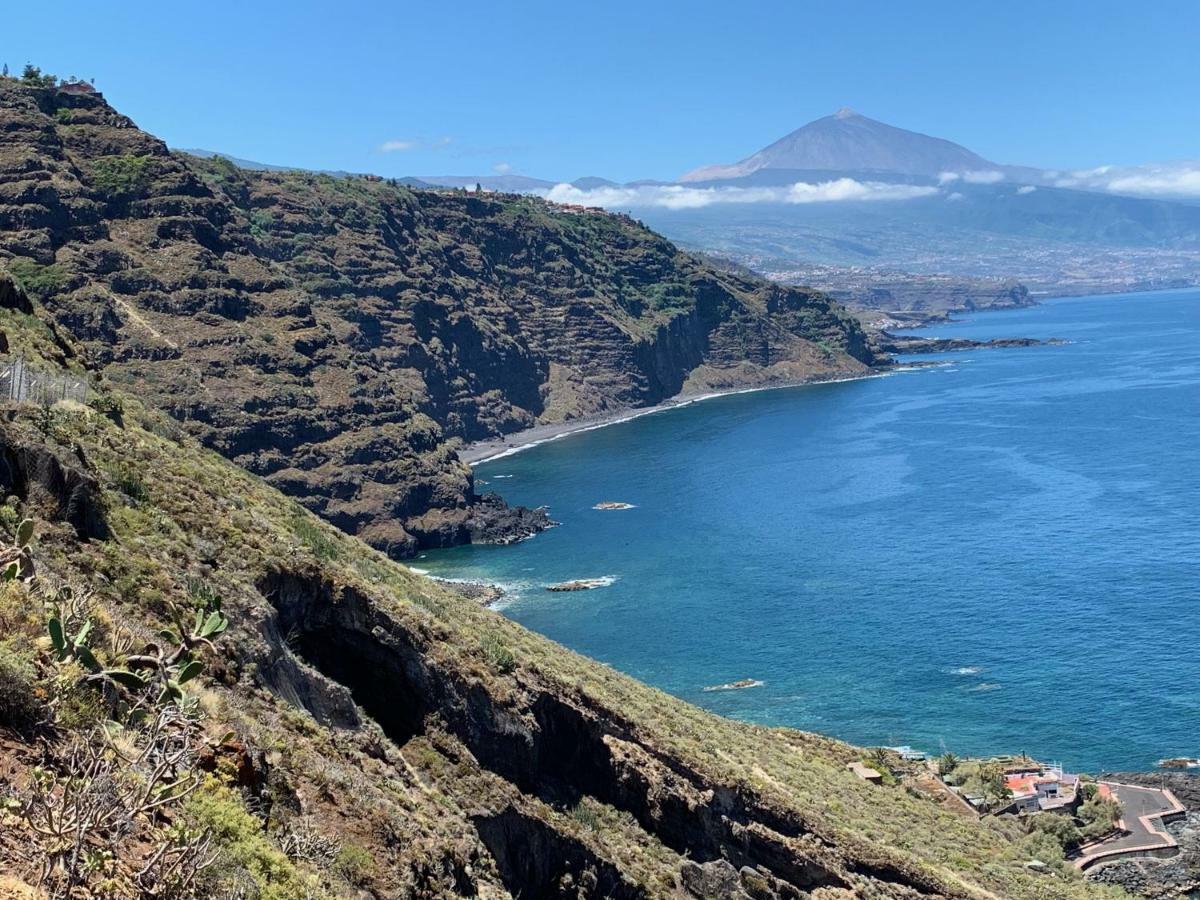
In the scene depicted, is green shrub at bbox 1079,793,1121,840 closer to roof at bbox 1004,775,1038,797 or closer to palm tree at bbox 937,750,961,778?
roof at bbox 1004,775,1038,797

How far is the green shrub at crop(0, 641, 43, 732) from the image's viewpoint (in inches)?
367

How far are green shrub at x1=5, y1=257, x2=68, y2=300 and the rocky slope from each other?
2948 inches

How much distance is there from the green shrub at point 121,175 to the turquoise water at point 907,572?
44.1 metres

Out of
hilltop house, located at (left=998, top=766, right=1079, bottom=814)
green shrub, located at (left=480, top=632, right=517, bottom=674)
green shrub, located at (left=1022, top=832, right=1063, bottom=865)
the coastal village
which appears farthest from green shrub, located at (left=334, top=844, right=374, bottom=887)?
A: hilltop house, located at (left=998, top=766, right=1079, bottom=814)

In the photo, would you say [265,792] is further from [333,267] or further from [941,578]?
[333,267]

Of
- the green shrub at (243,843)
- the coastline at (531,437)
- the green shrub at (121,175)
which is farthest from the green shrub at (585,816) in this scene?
the coastline at (531,437)

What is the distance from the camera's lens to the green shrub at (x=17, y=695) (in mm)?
9312

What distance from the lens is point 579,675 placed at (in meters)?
31.9

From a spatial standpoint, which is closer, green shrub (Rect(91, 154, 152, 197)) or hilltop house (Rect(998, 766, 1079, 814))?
hilltop house (Rect(998, 766, 1079, 814))

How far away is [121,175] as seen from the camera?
114 m

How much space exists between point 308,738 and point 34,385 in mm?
8696

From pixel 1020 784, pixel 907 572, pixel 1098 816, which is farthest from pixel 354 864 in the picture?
pixel 907 572

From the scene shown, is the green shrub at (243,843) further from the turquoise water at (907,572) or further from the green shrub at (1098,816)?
the turquoise water at (907,572)

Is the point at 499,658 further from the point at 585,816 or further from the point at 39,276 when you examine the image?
the point at 39,276
